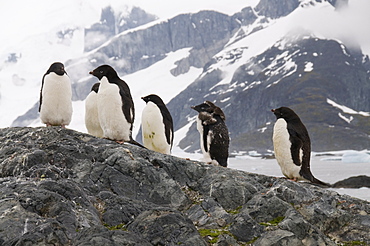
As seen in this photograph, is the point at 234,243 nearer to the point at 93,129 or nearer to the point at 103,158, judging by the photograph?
the point at 103,158

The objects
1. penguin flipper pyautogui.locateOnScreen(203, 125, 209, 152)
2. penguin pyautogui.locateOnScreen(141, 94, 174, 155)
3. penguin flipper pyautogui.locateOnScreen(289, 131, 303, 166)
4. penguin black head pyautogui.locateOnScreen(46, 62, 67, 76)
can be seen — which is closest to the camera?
penguin black head pyautogui.locateOnScreen(46, 62, 67, 76)

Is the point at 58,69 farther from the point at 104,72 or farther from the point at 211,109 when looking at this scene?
the point at 211,109

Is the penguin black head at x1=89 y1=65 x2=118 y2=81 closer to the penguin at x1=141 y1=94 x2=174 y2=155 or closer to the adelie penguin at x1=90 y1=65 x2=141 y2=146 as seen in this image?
the adelie penguin at x1=90 y1=65 x2=141 y2=146

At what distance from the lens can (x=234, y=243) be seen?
791 centimetres

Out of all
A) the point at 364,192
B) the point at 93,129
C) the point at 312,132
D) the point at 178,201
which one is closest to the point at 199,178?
the point at 178,201

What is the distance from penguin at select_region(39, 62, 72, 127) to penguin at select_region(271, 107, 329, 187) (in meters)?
5.79

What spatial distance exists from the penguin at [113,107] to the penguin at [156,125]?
1.82 meters

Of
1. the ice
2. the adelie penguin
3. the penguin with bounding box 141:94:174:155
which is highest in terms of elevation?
the adelie penguin

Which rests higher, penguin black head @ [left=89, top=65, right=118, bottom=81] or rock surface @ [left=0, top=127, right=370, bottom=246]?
penguin black head @ [left=89, top=65, right=118, bottom=81]

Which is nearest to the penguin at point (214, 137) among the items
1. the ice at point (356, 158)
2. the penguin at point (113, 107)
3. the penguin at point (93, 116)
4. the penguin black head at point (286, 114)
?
the penguin black head at point (286, 114)

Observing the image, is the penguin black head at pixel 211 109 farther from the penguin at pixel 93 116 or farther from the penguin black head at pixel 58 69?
the penguin black head at pixel 58 69

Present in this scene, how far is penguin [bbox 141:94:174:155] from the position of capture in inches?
547

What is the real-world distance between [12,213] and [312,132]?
15934 centimetres

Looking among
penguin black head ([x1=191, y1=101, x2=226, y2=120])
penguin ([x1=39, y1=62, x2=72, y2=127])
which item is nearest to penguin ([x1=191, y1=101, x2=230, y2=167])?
penguin black head ([x1=191, y1=101, x2=226, y2=120])
